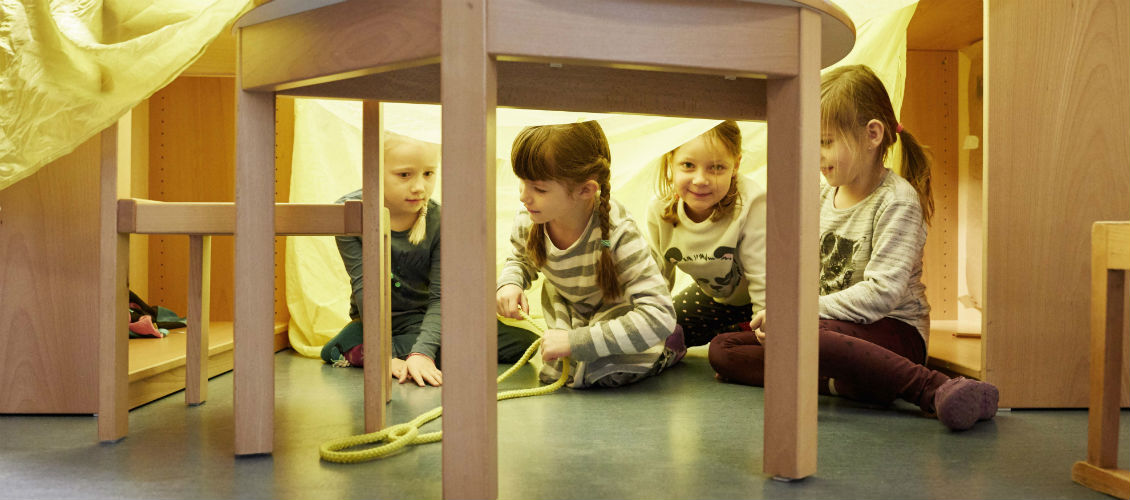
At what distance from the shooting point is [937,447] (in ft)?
3.42

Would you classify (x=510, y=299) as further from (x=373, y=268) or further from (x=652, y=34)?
(x=652, y=34)

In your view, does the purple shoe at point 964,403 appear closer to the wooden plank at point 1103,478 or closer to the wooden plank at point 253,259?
the wooden plank at point 1103,478

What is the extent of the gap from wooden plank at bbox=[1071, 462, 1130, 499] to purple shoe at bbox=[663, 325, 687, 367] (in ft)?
2.97

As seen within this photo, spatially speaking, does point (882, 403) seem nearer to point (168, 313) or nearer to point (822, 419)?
point (822, 419)

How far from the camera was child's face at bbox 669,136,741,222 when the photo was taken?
1.72 m

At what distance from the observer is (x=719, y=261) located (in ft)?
5.78

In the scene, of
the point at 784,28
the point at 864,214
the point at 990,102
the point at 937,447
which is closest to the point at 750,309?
the point at 864,214

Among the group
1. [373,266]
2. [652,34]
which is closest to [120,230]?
[373,266]

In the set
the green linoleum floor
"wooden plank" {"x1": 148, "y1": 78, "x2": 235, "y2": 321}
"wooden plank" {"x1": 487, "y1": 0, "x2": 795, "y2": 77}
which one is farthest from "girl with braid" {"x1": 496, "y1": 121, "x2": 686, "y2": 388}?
"wooden plank" {"x1": 148, "y1": 78, "x2": 235, "y2": 321}

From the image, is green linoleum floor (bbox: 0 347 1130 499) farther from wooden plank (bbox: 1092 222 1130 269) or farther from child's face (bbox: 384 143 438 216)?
child's face (bbox: 384 143 438 216)

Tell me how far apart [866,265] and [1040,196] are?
30cm

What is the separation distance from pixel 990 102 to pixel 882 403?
47 centimetres

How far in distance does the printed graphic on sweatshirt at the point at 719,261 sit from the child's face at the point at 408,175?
1.70 feet

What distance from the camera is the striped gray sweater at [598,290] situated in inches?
57.9
